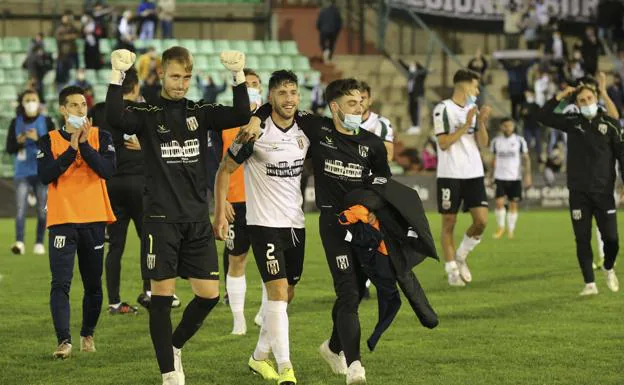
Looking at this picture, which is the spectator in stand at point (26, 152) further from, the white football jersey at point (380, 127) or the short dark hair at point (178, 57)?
the short dark hair at point (178, 57)

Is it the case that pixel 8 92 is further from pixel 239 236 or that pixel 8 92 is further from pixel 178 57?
pixel 178 57

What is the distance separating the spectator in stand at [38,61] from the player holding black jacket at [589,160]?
1963 cm

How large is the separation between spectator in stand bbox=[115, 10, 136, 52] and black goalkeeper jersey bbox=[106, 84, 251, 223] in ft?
76.3

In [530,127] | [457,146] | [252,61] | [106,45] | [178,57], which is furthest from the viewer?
[252,61]

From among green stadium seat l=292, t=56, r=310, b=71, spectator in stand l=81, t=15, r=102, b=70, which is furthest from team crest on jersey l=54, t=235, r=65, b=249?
green stadium seat l=292, t=56, r=310, b=71

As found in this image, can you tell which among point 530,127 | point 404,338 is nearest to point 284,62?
point 530,127

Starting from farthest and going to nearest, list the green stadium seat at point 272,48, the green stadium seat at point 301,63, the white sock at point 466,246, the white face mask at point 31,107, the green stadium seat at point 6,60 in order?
the green stadium seat at point 272,48 < the green stadium seat at point 301,63 < the green stadium seat at point 6,60 < the white face mask at point 31,107 < the white sock at point 466,246

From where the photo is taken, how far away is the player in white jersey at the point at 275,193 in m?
8.75

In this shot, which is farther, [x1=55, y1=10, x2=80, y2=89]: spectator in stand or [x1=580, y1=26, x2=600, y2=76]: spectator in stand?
[x1=580, y1=26, x2=600, y2=76]: spectator in stand

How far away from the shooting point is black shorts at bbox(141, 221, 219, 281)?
27.3 ft

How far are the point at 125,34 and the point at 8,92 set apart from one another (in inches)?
127

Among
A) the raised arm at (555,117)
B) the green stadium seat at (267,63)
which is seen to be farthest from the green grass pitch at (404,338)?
the green stadium seat at (267,63)

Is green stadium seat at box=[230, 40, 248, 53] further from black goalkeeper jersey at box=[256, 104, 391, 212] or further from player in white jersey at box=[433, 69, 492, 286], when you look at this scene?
black goalkeeper jersey at box=[256, 104, 391, 212]

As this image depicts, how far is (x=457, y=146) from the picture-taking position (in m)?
14.9
